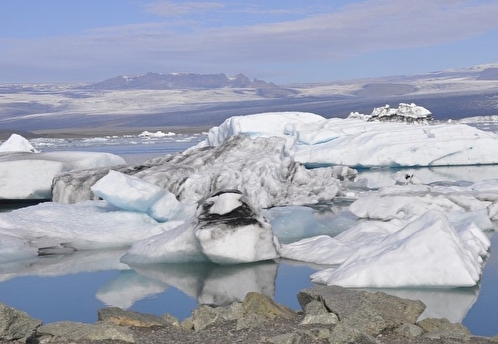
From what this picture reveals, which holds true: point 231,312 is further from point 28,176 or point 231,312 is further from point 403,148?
point 403,148

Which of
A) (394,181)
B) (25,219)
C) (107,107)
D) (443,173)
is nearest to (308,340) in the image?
(25,219)

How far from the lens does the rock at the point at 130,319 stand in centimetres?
499

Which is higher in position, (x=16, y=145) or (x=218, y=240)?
(x=218, y=240)

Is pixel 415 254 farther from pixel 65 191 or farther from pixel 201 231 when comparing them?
pixel 65 191

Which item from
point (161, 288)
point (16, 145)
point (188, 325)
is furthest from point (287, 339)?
Result: point (16, 145)

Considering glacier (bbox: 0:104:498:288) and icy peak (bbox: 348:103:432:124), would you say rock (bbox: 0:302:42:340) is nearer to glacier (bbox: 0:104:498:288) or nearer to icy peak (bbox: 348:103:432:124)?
glacier (bbox: 0:104:498:288)

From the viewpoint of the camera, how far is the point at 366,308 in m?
4.91

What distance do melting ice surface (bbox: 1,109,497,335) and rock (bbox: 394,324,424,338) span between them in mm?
636

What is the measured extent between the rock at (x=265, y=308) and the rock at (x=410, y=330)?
79cm

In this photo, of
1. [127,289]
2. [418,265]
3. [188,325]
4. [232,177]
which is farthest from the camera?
[232,177]

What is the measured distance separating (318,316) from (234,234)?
2.46 m

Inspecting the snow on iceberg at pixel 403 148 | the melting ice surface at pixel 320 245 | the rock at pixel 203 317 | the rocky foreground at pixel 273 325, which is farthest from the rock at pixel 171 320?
the snow on iceberg at pixel 403 148

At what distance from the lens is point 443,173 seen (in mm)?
15883

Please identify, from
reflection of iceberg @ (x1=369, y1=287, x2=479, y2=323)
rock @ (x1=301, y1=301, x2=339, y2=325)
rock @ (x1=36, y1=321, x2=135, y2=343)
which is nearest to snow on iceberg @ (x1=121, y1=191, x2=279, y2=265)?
reflection of iceberg @ (x1=369, y1=287, x2=479, y2=323)
